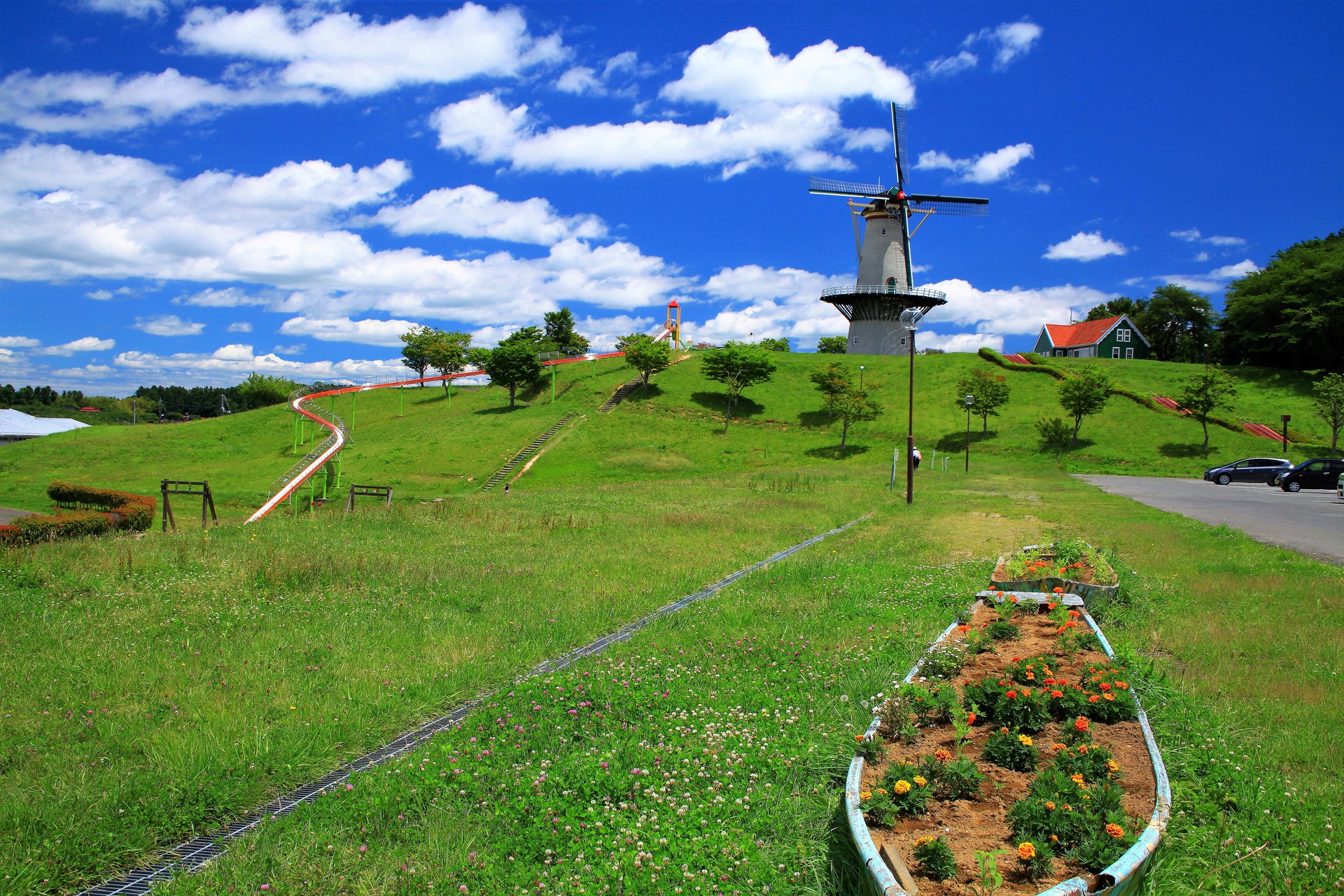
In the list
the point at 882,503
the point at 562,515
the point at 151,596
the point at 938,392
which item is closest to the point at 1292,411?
the point at 938,392

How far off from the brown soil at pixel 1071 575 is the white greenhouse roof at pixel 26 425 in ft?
326

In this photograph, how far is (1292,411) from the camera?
50.9 metres

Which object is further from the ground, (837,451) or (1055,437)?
(1055,437)

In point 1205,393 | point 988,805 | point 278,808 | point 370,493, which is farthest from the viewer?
point 1205,393

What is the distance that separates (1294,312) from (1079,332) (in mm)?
24448

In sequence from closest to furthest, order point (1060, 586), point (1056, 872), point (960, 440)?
1. point (1056, 872)
2. point (1060, 586)
3. point (960, 440)

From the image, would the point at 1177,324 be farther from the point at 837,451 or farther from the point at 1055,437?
the point at 837,451

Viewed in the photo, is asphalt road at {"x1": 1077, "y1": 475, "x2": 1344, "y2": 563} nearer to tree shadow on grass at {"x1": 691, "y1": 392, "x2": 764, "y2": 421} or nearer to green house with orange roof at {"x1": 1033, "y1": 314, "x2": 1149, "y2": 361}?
tree shadow on grass at {"x1": 691, "y1": 392, "x2": 764, "y2": 421}

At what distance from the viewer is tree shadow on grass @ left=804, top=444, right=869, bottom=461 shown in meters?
47.4

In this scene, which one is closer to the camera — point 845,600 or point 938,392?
point 845,600

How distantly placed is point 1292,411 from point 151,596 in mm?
65320

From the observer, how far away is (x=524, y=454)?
152ft

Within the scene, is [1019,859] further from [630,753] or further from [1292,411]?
[1292,411]

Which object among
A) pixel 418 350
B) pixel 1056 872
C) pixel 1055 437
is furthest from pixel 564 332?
pixel 1056 872
